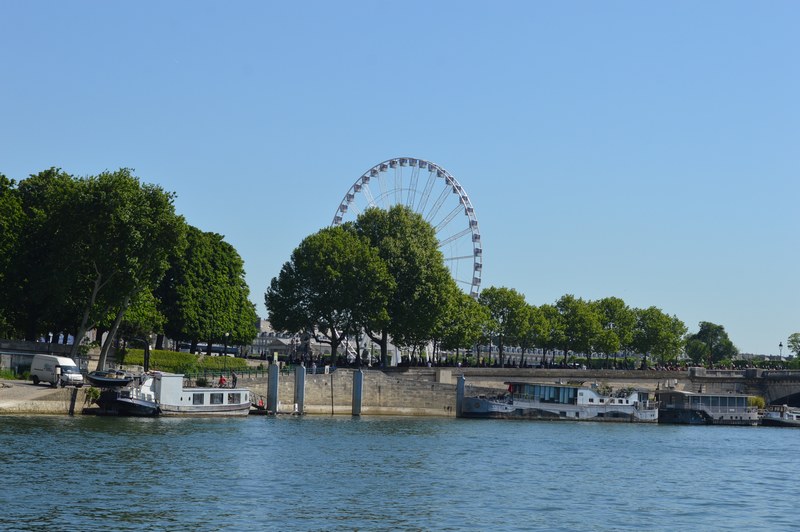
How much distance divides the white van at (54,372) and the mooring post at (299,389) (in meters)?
18.5

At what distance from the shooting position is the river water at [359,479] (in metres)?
39.8

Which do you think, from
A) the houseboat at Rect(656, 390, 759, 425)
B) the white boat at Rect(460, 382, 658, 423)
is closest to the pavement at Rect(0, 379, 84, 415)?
the white boat at Rect(460, 382, 658, 423)

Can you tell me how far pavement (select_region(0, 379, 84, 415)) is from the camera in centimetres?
6681

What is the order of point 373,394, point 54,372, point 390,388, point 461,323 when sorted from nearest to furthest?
point 54,372
point 373,394
point 390,388
point 461,323

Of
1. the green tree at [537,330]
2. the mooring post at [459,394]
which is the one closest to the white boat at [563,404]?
the mooring post at [459,394]

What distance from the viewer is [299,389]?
87.7 m

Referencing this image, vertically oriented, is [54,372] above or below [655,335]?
below

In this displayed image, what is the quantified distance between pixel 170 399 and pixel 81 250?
485 inches

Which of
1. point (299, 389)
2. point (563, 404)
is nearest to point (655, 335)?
point (563, 404)

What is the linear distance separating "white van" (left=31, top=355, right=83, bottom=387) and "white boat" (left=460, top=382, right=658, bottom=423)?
34514mm

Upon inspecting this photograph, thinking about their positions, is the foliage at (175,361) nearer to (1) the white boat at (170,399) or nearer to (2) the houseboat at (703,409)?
(1) the white boat at (170,399)

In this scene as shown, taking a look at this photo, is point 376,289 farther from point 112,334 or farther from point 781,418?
point 781,418

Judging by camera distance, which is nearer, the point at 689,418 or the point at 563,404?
the point at 563,404

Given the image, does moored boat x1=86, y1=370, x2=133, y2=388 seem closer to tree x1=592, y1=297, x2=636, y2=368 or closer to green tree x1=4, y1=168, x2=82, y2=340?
green tree x1=4, y1=168, x2=82, y2=340
